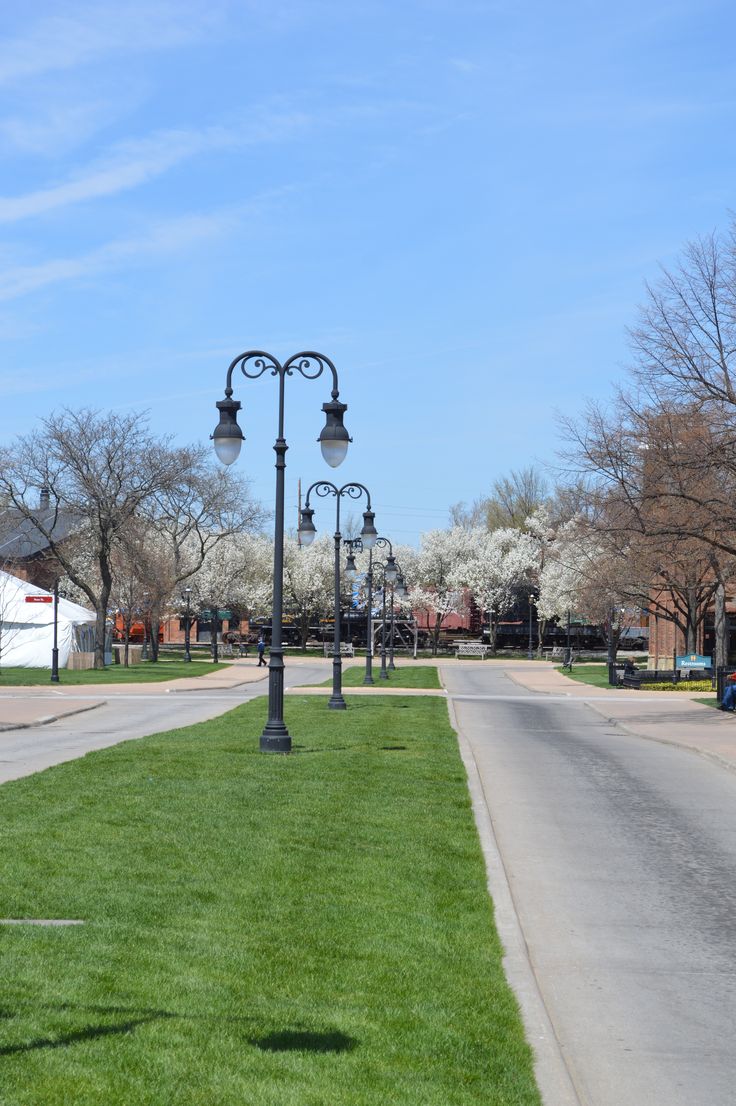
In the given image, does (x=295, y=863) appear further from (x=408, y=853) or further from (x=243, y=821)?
(x=243, y=821)

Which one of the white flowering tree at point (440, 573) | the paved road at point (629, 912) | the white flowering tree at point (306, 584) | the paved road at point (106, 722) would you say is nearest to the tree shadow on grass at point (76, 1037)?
the paved road at point (629, 912)

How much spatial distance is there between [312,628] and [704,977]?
335ft

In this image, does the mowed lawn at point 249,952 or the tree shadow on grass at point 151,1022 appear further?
the tree shadow on grass at point 151,1022

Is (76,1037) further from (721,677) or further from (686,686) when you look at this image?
(686,686)

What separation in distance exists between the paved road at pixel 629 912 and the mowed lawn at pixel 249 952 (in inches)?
16.4

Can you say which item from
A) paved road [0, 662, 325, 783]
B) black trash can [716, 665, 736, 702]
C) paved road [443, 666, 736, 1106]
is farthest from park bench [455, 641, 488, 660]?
paved road [443, 666, 736, 1106]

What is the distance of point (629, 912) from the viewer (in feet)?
29.5

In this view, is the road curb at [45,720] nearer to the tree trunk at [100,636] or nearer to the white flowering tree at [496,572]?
the tree trunk at [100,636]

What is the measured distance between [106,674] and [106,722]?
26.4 m

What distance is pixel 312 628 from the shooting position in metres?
109

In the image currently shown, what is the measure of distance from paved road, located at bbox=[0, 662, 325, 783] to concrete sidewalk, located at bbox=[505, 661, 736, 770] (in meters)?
8.02

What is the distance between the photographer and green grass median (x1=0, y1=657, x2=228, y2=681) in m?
46.8

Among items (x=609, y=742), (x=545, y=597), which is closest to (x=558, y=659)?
(x=545, y=597)

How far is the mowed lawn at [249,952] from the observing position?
4887 mm
